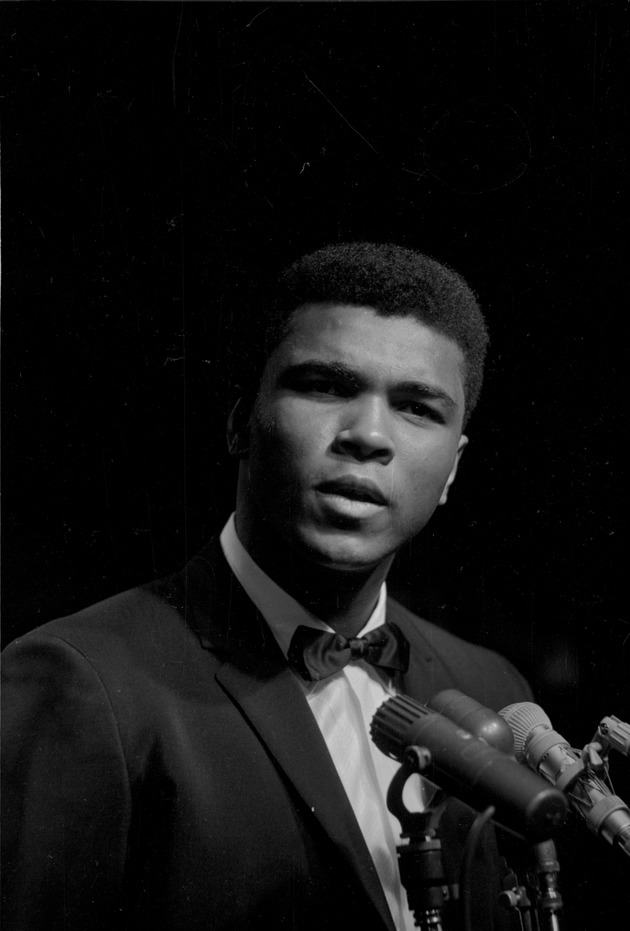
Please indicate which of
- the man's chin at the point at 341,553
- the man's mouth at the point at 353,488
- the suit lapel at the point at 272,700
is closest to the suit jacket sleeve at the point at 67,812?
the suit lapel at the point at 272,700

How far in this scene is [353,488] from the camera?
2.28 metres

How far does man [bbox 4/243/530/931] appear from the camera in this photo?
2.14m

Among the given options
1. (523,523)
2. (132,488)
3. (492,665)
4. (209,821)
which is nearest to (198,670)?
(209,821)

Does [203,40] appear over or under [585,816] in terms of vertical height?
over

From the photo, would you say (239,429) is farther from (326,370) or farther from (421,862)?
(421,862)

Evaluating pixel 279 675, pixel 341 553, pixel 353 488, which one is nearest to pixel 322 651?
pixel 279 675

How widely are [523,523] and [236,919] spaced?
1.35 m

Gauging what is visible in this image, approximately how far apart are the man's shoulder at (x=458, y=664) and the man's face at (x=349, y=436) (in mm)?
332

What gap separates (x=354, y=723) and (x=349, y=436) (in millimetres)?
785

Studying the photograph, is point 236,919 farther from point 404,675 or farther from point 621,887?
point 621,887

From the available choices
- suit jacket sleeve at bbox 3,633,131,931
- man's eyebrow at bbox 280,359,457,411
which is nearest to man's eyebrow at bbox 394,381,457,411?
man's eyebrow at bbox 280,359,457,411

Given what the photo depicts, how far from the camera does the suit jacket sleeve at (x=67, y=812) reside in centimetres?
213

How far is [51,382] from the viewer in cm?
250

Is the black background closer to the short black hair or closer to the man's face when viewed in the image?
the short black hair
